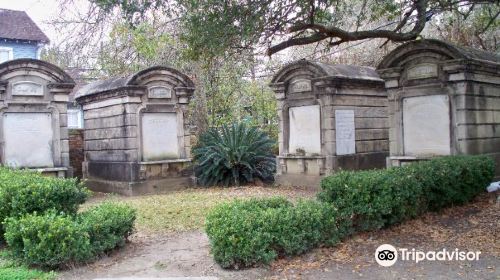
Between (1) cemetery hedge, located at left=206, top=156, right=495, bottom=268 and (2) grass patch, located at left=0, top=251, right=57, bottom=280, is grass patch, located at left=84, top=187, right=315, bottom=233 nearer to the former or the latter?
(1) cemetery hedge, located at left=206, top=156, right=495, bottom=268

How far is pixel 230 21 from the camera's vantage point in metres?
8.59

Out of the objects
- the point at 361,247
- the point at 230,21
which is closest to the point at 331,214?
the point at 361,247

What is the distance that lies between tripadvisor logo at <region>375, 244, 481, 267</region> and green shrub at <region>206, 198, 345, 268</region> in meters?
0.64

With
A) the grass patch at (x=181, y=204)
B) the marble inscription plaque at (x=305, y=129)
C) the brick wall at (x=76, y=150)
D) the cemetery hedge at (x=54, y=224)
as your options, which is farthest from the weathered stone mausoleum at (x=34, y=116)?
the marble inscription plaque at (x=305, y=129)

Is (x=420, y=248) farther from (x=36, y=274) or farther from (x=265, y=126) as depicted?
(x=265, y=126)

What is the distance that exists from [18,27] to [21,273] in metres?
19.6

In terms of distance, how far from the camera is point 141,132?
12.3m

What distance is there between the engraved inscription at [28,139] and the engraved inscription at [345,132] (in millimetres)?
7067

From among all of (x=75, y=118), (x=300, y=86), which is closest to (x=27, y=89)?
(x=300, y=86)

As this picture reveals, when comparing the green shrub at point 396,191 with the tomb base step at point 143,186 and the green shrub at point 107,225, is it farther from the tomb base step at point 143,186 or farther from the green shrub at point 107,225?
the tomb base step at point 143,186

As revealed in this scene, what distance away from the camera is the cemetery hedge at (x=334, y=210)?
533 cm

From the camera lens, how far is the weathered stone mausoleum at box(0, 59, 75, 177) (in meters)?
11.2

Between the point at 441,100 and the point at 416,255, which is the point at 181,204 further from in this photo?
the point at 441,100

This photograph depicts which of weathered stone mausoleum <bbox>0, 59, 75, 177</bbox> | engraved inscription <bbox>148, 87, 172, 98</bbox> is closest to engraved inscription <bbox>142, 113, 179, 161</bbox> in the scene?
engraved inscription <bbox>148, 87, 172, 98</bbox>
